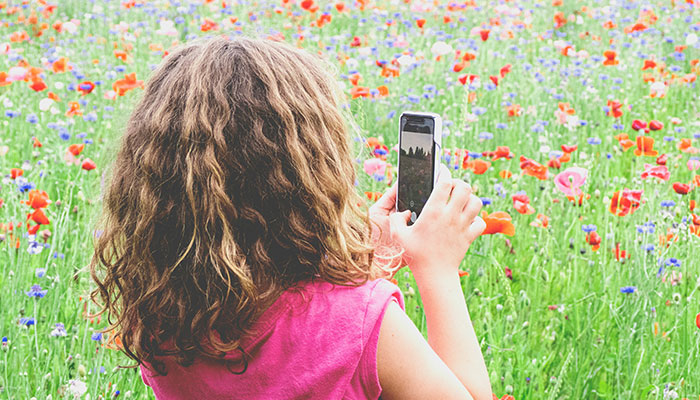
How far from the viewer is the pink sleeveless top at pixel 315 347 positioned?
3.43 feet

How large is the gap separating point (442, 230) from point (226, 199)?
0.32m

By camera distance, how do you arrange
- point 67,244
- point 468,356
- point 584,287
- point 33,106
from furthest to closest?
point 33,106 < point 67,244 < point 584,287 < point 468,356

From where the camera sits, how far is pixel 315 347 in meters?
1.05

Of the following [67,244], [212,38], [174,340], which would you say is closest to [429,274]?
[174,340]

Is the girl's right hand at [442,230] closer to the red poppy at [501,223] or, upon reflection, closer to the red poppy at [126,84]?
the red poppy at [501,223]

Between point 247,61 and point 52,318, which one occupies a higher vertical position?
point 247,61

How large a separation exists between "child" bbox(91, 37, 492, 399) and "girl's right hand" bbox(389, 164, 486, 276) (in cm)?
8

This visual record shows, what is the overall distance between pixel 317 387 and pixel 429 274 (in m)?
0.24

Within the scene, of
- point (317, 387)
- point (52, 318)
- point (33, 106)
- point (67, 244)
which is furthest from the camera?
point (33, 106)

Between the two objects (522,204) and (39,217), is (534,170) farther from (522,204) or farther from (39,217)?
(39,217)

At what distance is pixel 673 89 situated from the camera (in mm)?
4129

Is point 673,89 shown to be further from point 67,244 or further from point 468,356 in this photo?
point 468,356

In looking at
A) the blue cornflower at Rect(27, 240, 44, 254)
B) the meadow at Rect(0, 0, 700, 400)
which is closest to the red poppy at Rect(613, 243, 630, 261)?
the meadow at Rect(0, 0, 700, 400)

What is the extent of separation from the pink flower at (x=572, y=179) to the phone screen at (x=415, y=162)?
954 mm
